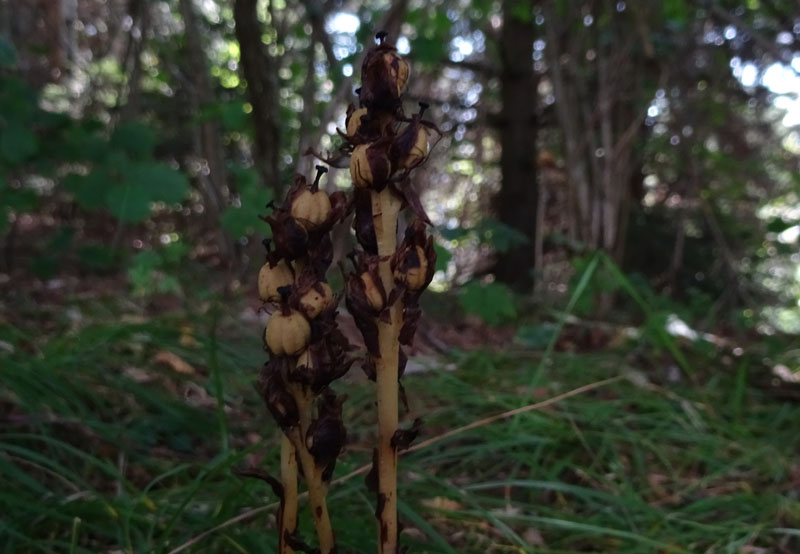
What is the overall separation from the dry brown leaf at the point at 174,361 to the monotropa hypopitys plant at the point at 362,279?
153cm

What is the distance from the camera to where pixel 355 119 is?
663 mm

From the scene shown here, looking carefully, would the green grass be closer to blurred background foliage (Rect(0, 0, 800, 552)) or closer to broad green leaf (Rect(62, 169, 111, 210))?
blurred background foliage (Rect(0, 0, 800, 552))

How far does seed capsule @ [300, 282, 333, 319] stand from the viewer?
639mm

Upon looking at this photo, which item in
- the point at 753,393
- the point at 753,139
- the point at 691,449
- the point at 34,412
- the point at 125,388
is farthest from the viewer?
the point at 753,139

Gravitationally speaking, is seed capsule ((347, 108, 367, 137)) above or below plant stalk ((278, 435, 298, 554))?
above

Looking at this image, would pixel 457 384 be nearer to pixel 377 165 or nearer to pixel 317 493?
pixel 317 493

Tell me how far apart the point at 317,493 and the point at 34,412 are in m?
1.06

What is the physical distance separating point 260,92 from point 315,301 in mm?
3118

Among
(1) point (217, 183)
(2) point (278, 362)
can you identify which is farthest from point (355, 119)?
(1) point (217, 183)

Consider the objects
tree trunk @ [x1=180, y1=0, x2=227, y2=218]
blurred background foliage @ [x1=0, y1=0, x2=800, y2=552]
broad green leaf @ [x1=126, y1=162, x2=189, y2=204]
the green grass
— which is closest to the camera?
the green grass

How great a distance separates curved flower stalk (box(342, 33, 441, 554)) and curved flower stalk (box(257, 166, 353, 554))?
32 millimetres

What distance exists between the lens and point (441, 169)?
6.73m

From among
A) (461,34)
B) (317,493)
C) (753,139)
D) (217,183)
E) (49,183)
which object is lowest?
(317,493)

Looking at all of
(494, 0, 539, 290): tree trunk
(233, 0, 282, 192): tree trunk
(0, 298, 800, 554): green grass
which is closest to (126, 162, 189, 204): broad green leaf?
(233, 0, 282, 192): tree trunk
